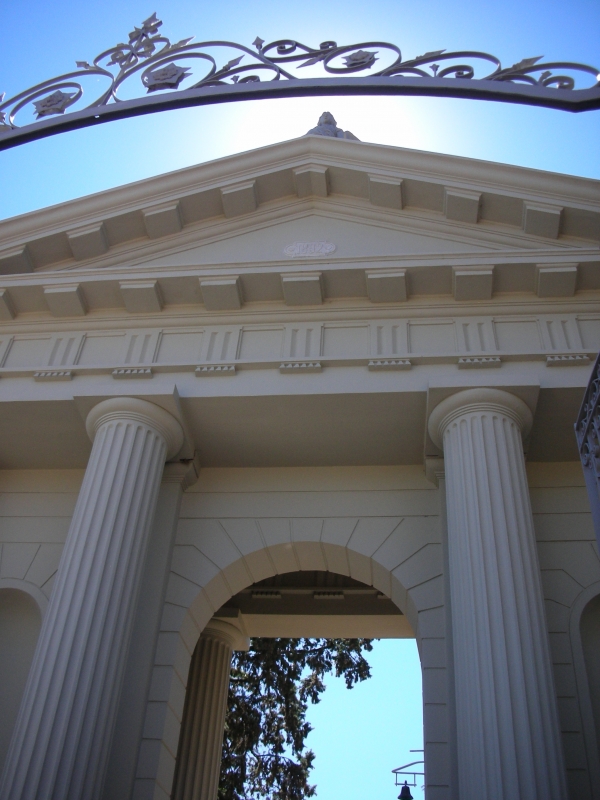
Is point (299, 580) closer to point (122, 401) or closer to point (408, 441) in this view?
point (408, 441)

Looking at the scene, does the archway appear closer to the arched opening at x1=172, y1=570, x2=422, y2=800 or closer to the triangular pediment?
the arched opening at x1=172, y1=570, x2=422, y2=800

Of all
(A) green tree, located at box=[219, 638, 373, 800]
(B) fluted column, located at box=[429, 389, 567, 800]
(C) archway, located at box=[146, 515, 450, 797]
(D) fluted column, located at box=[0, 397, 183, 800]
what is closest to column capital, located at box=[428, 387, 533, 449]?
(B) fluted column, located at box=[429, 389, 567, 800]

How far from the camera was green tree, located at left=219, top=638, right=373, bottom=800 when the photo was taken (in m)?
20.0

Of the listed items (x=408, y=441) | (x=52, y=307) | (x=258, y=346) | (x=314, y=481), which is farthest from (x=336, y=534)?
(x=52, y=307)

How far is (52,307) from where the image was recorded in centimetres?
1076

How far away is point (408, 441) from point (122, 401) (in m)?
3.66

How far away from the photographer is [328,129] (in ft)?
41.4

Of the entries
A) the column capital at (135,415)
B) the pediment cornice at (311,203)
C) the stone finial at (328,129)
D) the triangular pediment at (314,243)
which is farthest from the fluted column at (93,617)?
the stone finial at (328,129)

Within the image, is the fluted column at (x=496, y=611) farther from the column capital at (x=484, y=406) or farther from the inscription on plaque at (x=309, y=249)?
the inscription on plaque at (x=309, y=249)

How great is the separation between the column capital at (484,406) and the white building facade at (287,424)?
26mm

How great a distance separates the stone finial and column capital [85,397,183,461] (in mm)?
5326

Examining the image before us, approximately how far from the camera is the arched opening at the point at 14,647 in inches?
364

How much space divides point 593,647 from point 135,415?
5968 mm

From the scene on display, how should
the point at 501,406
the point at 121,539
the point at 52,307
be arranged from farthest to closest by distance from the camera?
the point at 52,307, the point at 501,406, the point at 121,539
